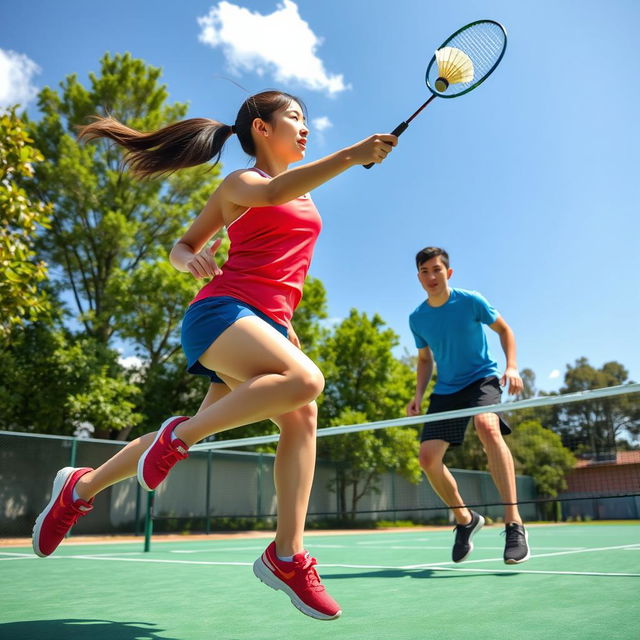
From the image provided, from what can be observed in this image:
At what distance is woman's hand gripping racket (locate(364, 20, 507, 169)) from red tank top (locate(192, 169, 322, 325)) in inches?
40.1

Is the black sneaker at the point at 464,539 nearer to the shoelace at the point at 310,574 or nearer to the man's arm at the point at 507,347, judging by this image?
the man's arm at the point at 507,347

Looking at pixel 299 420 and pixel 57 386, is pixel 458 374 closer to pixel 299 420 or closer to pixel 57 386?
pixel 299 420

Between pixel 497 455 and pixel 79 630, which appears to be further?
pixel 497 455

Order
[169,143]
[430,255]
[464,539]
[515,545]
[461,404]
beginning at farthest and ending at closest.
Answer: [430,255] → [461,404] → [464,539] → [515,545] → [169,143]

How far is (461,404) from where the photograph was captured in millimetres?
4703

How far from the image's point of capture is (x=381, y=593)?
3252 millimetres

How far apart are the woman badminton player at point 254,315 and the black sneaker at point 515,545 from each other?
219 centimetres

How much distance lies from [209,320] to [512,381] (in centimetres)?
257

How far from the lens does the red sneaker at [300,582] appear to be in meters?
2.12

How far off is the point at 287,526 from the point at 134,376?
19.1 meters

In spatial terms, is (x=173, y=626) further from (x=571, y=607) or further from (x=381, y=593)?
(x=571, y=607)

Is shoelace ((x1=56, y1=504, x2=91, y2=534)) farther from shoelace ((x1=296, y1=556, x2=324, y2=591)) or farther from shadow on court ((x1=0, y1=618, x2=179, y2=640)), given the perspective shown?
shoelace ((x1=296, y1=556, x2=324, y2=591))

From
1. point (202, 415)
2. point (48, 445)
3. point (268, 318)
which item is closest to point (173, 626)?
point (202, 415)

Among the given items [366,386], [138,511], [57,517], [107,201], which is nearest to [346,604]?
[57,517]
